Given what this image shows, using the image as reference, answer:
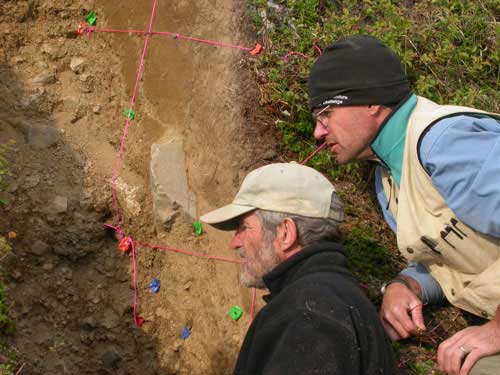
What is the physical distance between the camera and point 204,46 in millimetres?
4930

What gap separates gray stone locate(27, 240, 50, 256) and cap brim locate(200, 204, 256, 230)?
1690 millimetres

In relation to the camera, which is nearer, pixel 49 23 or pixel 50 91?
pixel 50 91

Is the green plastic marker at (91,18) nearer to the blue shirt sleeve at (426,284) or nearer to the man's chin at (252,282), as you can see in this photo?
the man's chin at (252,282)

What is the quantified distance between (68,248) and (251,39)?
7.67 feet

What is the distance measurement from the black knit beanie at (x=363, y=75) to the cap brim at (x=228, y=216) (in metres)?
0.89

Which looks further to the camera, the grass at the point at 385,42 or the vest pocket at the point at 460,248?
the grass at the point at 385,42

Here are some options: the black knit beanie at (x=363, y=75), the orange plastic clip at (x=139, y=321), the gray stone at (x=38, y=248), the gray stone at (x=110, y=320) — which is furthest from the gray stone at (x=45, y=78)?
the black knit beanie at (x=363, y=75)

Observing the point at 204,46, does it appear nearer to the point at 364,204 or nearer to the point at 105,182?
the point at 105,182

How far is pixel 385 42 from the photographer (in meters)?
4.88

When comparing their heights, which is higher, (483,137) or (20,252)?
(483,137)

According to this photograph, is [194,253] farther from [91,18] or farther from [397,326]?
[91,18]

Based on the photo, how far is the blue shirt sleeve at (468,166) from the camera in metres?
2.50

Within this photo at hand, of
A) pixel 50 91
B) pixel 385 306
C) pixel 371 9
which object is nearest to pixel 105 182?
pixel 50 91

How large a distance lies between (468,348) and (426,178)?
0.82 meters
